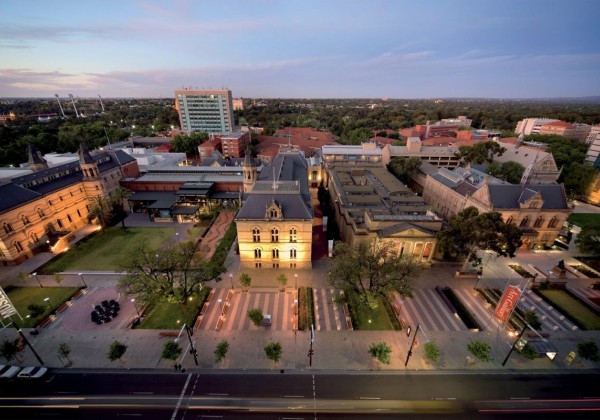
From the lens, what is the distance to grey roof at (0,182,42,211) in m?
59.7

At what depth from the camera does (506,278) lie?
58.4 meters

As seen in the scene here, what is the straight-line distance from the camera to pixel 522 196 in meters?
66.7

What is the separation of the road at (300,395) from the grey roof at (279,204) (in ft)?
96.2

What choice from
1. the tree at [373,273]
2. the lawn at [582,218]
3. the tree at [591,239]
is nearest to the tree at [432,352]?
the tree at [373,273]

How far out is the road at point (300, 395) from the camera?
3384cm

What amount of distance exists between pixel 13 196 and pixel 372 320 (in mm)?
87939

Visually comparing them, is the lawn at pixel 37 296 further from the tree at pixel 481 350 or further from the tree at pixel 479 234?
the tree at pixel 479 234

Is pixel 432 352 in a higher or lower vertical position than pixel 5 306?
lower

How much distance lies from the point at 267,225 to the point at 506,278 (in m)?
55.9

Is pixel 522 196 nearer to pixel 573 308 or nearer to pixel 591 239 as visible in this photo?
pixel 591 239

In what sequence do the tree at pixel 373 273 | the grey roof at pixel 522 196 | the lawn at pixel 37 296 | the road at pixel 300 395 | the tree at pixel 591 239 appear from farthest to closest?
1. the grey roof at pixel 522 196
2. the tree at pixel 591 239
3. the lawn at pixel 37 296
4. the tree at pixel 373 273
5. the road at pixel 300 395

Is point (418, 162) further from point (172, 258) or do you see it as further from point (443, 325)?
point (172, 258)

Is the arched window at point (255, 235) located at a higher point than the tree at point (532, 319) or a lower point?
higher

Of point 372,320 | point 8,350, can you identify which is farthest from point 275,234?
point 8,350
